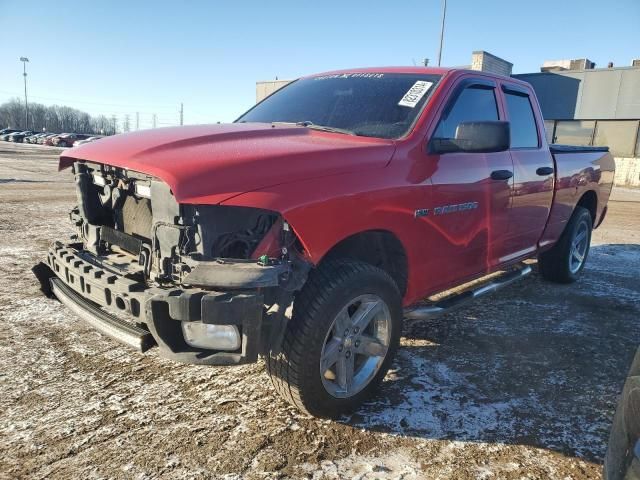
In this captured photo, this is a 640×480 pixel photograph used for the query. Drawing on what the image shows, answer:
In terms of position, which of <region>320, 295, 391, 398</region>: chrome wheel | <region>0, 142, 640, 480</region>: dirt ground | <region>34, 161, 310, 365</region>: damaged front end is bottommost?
<region>0, 142, 640, 480</region>: dirt ground

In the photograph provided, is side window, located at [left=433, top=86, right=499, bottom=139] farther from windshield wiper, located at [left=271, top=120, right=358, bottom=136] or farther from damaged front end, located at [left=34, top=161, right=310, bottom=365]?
damaged front end, located at [left=34, top=161, right=310, bottom=365]

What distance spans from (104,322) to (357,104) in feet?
6.95

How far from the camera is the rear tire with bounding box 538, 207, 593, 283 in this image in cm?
527

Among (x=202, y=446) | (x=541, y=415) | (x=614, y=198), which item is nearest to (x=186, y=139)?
(x=202, y=446)

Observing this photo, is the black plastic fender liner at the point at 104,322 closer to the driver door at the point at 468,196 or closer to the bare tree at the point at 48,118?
the driver door at the point at 468,196

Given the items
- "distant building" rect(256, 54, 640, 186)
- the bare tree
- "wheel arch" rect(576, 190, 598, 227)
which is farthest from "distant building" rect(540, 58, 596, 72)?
the bare tree

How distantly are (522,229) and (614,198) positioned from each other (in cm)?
1479

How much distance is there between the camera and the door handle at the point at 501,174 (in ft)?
11.5

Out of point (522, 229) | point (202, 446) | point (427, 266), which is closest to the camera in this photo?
point (202, 446)

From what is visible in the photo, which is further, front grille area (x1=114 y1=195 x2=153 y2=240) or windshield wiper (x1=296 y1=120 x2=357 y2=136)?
windshield wiper (x1=296 y1=120 x2=357 y2=136)

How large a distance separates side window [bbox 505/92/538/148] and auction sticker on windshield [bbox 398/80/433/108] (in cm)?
110

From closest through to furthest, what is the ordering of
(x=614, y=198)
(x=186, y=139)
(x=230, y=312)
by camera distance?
(x=230, y=312) → (x=186, y=139) → (x=614, y=198)

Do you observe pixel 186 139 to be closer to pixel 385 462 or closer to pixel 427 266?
pixel 427 266

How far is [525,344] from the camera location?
148 inches
